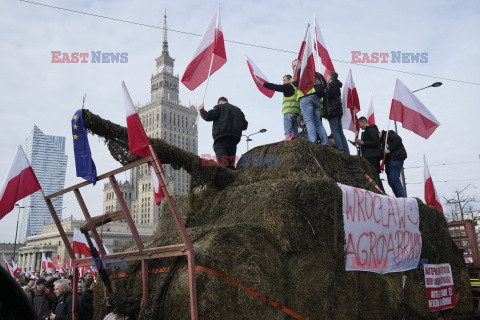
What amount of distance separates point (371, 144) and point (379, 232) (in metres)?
3.39

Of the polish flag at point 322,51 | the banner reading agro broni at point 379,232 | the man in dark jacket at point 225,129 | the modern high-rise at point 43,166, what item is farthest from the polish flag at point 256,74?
the modern high-rise at point 43,166

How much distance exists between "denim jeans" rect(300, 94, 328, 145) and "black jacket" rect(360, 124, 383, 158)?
193 cm

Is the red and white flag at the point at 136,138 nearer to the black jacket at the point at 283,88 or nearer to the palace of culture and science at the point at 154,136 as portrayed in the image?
the black jacket at the point at 283,88

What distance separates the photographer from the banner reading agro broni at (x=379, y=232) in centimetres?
624

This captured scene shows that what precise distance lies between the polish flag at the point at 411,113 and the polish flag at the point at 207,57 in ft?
16.2

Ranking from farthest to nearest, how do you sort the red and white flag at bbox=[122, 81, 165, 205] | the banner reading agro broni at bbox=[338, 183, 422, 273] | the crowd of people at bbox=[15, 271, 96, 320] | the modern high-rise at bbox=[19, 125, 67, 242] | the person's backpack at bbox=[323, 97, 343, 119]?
the modern high-rise at bbox=[19, 125, 67, 242]
the person's backpack at bbox=[323, 97, 343, 119]
the crowd of people at bbox=[15, 271, 96, 320]
the banner reading agro broni at bbox=[338, 183, 422, 273]
the red and white flag at bbox=[122, 81, 165, 205]

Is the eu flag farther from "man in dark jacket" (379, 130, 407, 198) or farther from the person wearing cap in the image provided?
"man in dark jacket" (379, 130, 407, 198)

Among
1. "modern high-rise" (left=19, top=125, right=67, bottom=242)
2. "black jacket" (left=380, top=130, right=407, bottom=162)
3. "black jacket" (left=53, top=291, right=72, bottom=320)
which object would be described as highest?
"modern high-rise" (left=19, top=125, right=67, bottom=242)

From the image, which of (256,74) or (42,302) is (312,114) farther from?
(42,302)

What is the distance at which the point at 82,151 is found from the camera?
4910mm

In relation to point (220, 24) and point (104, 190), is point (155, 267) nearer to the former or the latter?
point (220, 24)

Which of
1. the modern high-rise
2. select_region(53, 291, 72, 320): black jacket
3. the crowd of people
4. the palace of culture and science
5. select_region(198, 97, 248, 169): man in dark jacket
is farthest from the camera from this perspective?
the modern high-rise

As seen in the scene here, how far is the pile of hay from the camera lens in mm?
4215

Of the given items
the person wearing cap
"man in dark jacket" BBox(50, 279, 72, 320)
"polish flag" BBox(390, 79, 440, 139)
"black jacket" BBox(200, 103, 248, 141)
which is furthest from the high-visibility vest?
the person wearing cap
